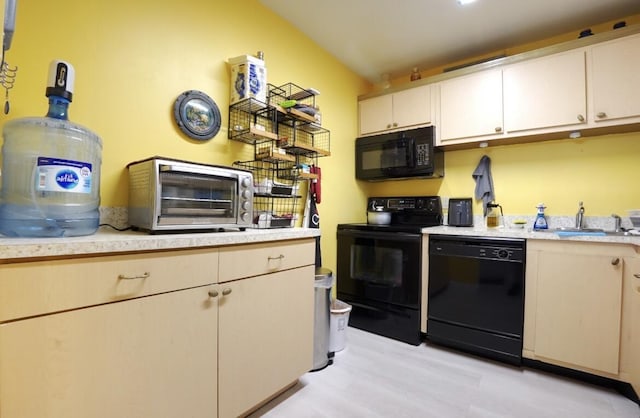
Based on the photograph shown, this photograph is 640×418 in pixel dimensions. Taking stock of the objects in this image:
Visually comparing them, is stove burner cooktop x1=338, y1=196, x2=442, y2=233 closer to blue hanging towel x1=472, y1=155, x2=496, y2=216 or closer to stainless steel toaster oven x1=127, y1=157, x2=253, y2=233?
blue hanging towel x1=472, y1=155, x2=496, y2=216

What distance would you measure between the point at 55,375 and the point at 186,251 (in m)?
0.48

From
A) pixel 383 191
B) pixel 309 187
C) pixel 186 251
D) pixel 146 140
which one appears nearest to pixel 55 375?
pixel 186 251

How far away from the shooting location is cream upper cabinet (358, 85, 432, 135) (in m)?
2.55

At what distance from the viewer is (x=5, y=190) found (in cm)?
97

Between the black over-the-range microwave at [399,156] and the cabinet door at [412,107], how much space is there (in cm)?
10

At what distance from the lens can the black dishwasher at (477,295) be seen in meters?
1.86

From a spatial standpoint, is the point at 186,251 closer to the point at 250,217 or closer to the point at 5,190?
the point at 250,217

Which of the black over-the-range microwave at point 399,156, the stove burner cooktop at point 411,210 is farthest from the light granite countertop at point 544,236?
the black over-the-range microwave at point 399,156

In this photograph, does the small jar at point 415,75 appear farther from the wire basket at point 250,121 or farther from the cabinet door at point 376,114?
the wire basket at point 250,121

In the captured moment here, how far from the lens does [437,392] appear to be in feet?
5.29

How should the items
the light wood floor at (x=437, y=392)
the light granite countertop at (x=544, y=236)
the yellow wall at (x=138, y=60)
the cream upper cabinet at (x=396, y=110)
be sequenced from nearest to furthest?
the yellow wall at (x=138, y=60), the light wood floor at (x=437, y=392), the light granite countertop at (x=544, y=236), the cream upper cabinet at (x=396, y=110)

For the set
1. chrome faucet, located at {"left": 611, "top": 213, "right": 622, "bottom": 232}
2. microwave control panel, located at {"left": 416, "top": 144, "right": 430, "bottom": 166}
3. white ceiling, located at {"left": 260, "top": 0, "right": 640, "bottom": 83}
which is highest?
white ceiling, located at {"left": 260, "top": 0, "right": 640, "bottom": 83}

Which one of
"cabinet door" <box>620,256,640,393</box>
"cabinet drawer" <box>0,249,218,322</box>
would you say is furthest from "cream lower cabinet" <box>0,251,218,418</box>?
"cabinet door" <box>620,256,640,393</box>

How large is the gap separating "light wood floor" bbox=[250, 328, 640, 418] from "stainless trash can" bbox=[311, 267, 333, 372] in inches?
2.7
